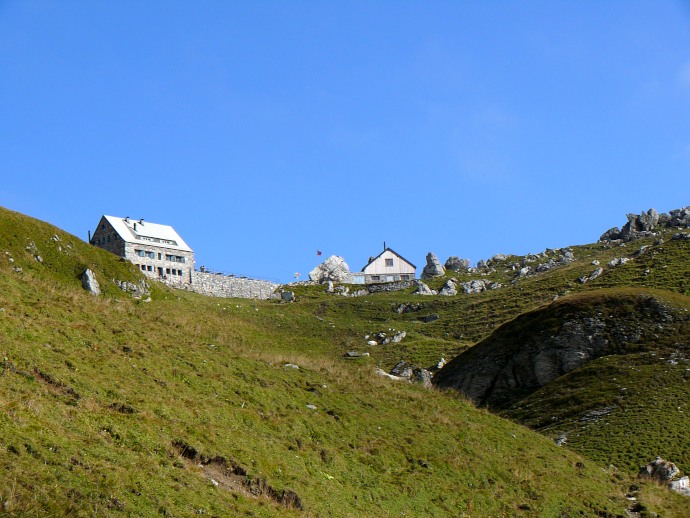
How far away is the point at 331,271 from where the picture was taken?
172625 millimetres

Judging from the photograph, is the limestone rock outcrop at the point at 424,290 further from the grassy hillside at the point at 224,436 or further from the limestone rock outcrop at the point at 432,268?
the grassy hillside at the point at 224,436

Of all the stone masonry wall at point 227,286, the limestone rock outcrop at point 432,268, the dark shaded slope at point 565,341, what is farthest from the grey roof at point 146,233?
the dark shaded slope at point 565,341

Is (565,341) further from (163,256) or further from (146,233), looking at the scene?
(146,233)

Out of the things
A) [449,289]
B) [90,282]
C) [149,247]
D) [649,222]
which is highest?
[649,222]

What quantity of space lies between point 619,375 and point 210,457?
154 ft

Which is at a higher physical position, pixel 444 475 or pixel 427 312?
pixel 427 312

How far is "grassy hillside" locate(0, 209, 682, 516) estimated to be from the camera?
957 inches

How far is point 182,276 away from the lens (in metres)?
142

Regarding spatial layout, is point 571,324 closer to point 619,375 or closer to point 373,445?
point 619,375

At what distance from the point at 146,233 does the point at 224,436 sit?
116 m

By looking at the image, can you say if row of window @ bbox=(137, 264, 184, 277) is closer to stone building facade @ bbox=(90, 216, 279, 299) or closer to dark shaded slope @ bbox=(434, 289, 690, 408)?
stone building facade @ bbox=(90, 216, 279, 299)

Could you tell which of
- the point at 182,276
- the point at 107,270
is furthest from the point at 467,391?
the point at 182,276

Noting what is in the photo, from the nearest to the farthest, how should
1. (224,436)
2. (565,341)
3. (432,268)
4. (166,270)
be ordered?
(224,436) < (565,341) < (166,270) < (432,268)

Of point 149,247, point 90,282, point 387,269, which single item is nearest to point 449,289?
point 387,269
